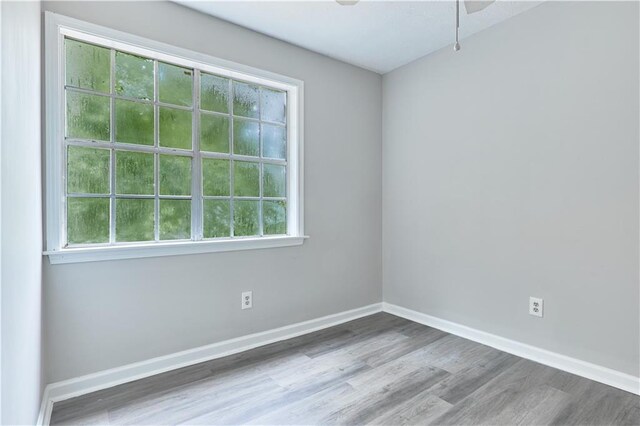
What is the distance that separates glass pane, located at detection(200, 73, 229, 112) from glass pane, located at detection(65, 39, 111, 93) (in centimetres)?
59

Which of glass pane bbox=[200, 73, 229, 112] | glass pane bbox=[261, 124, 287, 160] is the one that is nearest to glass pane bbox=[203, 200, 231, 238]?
glass pane bbox=[261, 124, 287, 160]

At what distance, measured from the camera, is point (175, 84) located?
232 cm

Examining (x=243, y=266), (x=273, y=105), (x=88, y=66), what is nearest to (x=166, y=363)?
(x=243, y=266)

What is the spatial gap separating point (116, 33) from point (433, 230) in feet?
9.10

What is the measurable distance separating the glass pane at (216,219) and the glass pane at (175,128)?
0.46 m

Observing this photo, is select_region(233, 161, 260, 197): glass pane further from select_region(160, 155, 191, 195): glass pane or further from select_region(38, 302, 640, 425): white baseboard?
select_region(38, 302, 640, 425): white baseboard

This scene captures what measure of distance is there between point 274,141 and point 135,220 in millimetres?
1240

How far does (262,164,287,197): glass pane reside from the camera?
278 centimetres

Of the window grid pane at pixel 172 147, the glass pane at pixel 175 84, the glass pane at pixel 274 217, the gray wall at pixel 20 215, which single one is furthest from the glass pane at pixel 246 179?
the gray wall at pixel 20 215

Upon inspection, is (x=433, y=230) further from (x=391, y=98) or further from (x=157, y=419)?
(x=157, y=419)

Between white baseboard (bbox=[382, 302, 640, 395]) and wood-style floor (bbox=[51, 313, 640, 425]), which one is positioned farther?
white baseboard (bbox=[382, 302, 640, 395])

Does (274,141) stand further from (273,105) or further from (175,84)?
(175,84)

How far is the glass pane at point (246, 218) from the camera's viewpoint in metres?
2.60

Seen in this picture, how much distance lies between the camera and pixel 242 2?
2.21 metres
